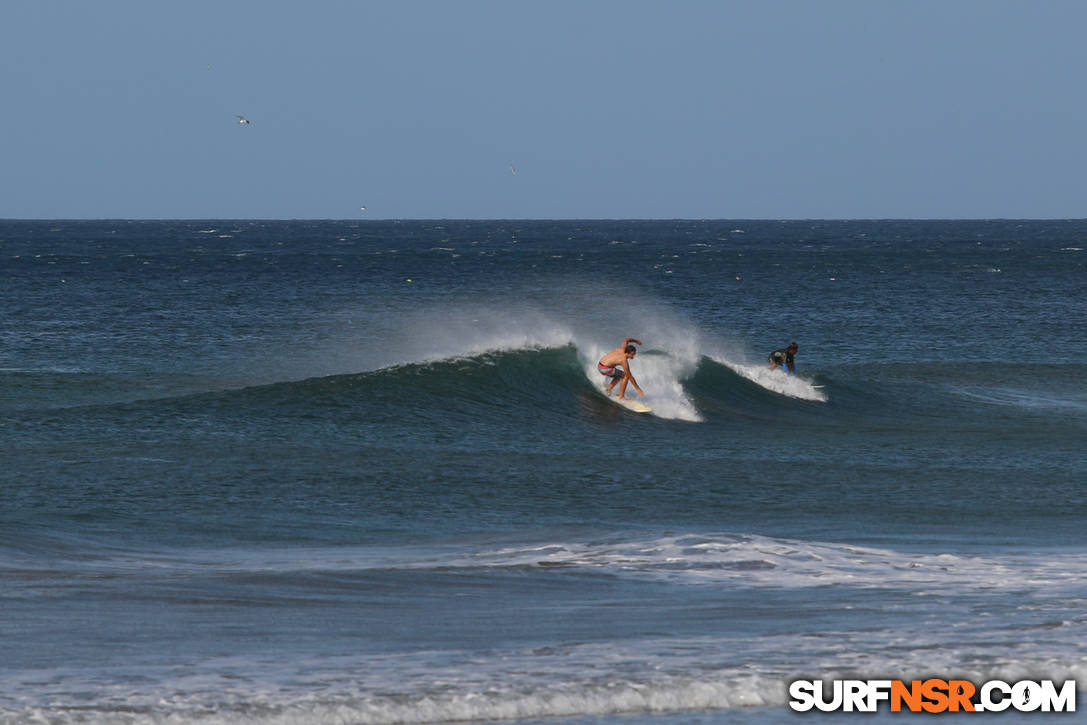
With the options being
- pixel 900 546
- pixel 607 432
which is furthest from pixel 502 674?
pixel 607 432

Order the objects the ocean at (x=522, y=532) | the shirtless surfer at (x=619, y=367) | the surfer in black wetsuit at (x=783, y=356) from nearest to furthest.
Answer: the ocean at (x=522, y=532) < the shirtless surfer at (x=619, y=367) < the surfer in black wetsuit at (x=783, y=356)

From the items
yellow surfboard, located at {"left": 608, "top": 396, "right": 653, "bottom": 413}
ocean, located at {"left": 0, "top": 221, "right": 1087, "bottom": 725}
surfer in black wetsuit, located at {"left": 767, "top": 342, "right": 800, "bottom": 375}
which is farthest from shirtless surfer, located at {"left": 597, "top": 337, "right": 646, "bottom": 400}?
surfer in black wetsuit, located at {"left": 767, "top": 342, "right": 800, "bottom": 375}

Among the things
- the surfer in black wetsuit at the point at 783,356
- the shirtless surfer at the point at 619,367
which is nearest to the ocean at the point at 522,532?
the shirtless surfer at the point at 619,367

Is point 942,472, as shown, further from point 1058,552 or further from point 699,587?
point 699,587

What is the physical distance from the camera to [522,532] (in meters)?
14.0

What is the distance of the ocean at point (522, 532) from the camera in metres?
7.56

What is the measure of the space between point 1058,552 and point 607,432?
1091 centimetres

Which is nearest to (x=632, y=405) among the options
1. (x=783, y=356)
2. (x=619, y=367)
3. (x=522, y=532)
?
(x=619, y=367)

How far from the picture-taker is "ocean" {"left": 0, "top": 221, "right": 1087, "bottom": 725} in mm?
7559

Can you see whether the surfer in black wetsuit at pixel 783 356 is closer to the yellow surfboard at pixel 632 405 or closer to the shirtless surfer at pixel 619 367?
the shirtless surfer at pixel 619 367

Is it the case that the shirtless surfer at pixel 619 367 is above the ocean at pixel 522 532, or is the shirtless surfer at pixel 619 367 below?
above

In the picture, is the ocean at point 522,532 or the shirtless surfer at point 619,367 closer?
the ocean at point 522,532

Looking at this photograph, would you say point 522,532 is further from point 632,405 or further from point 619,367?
point 619,367

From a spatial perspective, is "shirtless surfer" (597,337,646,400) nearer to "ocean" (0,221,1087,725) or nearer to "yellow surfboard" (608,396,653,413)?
"yellow surfboard" (608,396,653,413)
